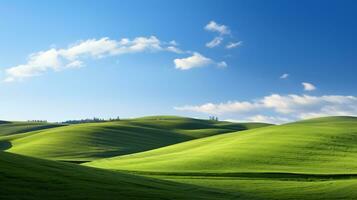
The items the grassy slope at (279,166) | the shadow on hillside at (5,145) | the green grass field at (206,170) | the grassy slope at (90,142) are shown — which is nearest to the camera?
the green grass field at (206,170)

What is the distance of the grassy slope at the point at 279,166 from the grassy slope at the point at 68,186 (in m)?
4.15

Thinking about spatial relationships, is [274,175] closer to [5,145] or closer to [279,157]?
[279,157]

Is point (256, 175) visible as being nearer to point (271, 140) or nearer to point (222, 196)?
point (222, 196)

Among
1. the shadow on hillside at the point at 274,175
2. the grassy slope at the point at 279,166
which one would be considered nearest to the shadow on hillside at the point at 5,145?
the grassy slope at the point at 279,166

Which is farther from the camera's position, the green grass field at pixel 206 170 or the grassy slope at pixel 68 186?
the green grass field at pixel 206 170

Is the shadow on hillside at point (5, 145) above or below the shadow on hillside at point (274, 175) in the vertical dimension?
above

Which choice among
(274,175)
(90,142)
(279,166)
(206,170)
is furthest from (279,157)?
(90,142)

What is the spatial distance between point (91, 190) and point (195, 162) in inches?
1098

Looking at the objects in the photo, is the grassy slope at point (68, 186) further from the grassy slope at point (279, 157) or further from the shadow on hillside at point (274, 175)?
the grassy slope at point (279, 157)

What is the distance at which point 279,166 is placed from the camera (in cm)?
4681

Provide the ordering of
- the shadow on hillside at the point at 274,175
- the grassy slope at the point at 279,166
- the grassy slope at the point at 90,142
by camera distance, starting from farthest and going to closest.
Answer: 1. the grassy slope at the point at 90,142
2. the shadow on hillside at the point at 274,175
3. the grassy slope at the point at 279,166

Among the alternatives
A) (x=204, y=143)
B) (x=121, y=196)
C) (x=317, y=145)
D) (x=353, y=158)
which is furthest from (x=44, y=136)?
(x=121, y=196)

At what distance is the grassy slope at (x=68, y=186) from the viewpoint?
20.6 metres

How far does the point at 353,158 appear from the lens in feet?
164
